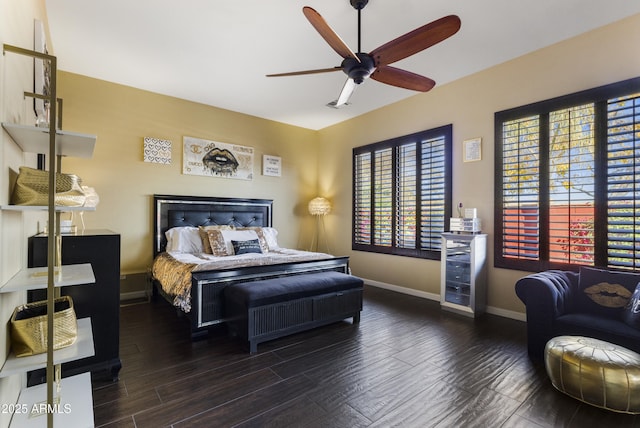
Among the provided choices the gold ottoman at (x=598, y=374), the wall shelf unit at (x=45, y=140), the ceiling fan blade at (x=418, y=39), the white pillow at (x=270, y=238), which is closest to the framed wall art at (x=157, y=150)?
the white pillow at (x=270, y=238)

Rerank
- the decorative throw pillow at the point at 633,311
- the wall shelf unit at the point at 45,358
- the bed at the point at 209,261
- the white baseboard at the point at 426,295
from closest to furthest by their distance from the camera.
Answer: the wall shelf unit at the point at 45,358, the decorative throw pillow at the point at 633,311, the bed at the point at 209,261, the white baseboard at the point at 426,295

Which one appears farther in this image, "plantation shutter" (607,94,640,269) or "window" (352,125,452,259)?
"window" (352,125,452,259)

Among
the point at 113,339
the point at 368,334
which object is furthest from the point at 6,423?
the point at 368,334

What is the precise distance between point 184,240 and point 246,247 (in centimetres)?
87

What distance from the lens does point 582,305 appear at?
2.62 meters

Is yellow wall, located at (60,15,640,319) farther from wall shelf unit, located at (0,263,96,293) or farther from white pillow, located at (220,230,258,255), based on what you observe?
wall shelf unit, located at (0,263,96,293)

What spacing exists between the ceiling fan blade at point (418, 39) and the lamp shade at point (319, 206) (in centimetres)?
357

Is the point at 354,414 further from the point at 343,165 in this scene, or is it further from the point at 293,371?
the point at 343,165

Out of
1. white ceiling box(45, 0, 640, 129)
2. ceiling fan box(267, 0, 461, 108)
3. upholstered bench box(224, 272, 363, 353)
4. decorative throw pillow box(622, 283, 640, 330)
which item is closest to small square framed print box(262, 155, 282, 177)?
white ceiling box(45, 0, 640, 129)

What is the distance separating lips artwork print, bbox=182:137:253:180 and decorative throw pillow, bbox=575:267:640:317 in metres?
4.71

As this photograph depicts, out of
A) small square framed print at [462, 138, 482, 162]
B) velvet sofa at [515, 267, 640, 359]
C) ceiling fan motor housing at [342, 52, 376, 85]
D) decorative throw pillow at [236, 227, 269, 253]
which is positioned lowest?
velvet sofa at [515, 267, 640, 359]

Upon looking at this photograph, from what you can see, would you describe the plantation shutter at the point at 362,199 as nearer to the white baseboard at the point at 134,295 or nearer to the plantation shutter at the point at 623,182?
the plantation shutter at the point at 623,182

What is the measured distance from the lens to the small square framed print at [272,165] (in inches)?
218

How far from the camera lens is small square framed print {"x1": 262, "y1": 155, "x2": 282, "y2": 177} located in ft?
18.1
